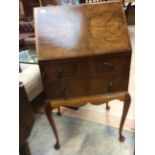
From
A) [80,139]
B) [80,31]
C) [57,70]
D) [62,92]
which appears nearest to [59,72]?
[57,70]

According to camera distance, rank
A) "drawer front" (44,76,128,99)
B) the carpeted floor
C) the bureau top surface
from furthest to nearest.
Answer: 1. the carpeted floor
2. "drawer front" (44,76,128,99)
3. the bureau top surface

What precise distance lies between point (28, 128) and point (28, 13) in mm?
4928

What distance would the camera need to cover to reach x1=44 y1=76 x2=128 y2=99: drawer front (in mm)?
1367

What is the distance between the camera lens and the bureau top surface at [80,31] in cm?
126

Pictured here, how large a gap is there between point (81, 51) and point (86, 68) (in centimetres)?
13

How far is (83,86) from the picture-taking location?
140cm

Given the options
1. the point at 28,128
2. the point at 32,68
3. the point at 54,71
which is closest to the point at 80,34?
the point at 54,71

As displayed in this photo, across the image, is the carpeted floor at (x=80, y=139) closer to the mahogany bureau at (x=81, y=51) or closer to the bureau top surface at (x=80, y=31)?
the mahogany bureau at (x=81, y=51)

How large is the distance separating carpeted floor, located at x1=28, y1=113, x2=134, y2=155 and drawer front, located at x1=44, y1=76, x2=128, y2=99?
19.7 inches

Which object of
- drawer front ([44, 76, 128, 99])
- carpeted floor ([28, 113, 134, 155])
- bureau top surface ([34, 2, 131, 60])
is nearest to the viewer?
bureau top surface ([34, 2, 131, 60])

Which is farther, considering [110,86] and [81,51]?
[110,86]

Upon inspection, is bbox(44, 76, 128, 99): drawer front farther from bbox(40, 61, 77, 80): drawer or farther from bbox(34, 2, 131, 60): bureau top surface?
bbox(34, 2, 131, 60): bureau top surface

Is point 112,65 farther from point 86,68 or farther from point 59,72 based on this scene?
point 59,72

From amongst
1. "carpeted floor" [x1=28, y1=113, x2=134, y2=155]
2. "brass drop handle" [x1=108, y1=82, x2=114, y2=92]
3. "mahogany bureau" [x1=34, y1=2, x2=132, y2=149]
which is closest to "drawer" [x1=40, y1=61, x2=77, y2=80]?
"mahogany bureau" [x1=34, y1=2, x2=132, y2=149]
